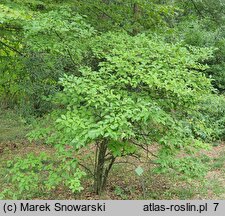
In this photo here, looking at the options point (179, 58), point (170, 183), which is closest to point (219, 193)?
point (170, 183)

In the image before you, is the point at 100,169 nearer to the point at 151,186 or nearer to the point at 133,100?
the point at 151,186

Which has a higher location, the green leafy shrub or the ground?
the green leafy shrub

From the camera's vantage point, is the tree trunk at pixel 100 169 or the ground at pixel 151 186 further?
the ground at pixel 151 186

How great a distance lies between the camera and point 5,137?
10.4m


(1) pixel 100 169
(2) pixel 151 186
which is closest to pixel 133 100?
(1) pixel 100 169

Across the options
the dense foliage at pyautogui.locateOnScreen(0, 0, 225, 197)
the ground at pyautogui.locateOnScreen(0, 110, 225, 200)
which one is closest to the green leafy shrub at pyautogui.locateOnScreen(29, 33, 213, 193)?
the dense foliage at pyautogui.locateOnScreen(0, 0, 225, 197)

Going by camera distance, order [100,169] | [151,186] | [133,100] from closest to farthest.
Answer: [133,100]
[100,169]
[151,186]

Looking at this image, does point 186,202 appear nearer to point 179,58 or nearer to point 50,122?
point 179,58

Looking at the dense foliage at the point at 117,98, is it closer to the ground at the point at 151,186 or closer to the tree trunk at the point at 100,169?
the tree trunk at the point at 100,169

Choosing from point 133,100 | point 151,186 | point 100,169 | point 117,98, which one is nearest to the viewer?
point 117,98

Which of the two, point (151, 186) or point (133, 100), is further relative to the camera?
point (151, 186)

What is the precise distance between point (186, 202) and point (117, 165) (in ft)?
8.02

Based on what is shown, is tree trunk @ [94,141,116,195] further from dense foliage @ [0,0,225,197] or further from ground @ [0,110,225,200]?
ground @ [0,110,225,200]

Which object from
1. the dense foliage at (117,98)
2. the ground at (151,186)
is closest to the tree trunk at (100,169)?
the dense foliage at (117,98)
